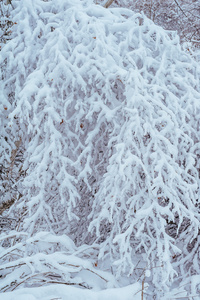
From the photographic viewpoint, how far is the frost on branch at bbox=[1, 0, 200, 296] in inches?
119

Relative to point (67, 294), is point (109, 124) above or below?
above

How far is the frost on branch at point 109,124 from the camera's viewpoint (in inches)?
119

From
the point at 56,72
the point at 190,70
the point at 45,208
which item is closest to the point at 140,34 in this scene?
the point at 190,70

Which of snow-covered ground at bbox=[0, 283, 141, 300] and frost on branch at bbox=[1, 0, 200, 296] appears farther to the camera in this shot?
frost on branch at bbox=[1, 0, 200, 296]

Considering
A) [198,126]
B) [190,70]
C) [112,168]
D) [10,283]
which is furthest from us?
[190,70]

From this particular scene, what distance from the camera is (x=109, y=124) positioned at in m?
3.46

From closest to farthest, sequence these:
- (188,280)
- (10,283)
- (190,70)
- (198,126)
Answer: (10,283), (188,280), (198,126), (190,70)

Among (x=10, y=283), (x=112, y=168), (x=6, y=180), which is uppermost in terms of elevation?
(x=112, y=168)

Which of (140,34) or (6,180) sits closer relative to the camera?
(140,34)

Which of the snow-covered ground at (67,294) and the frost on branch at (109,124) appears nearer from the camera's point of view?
the snow-covered ground at (67,294)

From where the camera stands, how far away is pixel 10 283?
96.3 inches

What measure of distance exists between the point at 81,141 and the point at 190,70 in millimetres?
1596

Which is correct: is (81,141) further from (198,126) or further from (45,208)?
(198,126)

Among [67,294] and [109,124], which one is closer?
[67,294]
